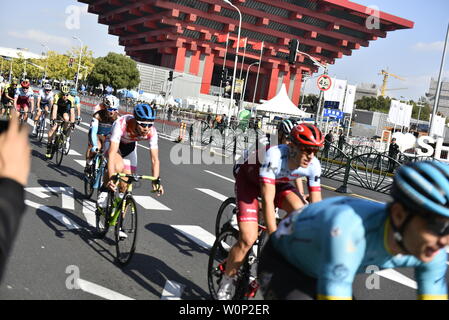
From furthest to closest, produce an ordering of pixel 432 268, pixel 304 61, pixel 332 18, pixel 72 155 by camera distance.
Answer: pixel 304 61, pixel 332 18, pixel 72 155, pixel 432 268

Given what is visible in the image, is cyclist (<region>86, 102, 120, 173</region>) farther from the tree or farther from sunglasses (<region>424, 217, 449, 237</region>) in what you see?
the tree

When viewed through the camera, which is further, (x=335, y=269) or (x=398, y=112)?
(x=398, y=112)

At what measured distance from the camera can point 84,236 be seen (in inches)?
271

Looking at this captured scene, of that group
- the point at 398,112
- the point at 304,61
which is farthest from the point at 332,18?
the point at 398,112

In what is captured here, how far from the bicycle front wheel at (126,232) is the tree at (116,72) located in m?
87.0

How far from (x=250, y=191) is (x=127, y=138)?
2.58 meters

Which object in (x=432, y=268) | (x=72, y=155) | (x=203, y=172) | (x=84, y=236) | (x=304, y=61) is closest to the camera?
(x=432, y=268)

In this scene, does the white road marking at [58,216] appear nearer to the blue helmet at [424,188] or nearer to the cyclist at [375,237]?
the cyclist at [375,237]

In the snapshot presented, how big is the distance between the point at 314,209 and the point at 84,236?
16.3 feet

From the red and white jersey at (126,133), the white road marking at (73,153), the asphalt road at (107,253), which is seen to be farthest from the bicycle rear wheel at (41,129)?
the red and white jersey at (126,133)

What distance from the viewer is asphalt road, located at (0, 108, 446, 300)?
196 inches

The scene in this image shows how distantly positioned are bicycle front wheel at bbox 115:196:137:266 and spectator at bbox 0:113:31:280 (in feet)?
13.6

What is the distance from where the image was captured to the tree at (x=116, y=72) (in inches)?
3561
